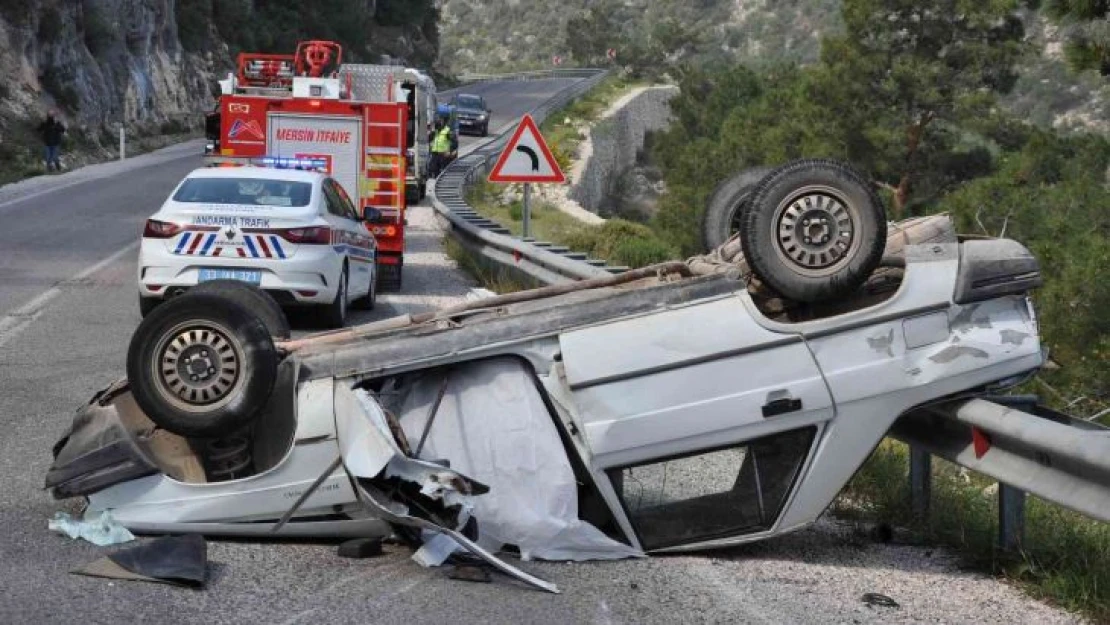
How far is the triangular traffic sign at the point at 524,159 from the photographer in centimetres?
1767

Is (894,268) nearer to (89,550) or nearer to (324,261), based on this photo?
(89,550)

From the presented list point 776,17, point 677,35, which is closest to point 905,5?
point 677,35

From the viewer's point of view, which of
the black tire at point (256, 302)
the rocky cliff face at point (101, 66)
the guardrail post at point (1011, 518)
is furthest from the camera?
the rocky cliff face at point (101, 66)

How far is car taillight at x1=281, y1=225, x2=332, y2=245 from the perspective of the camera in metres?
13.9

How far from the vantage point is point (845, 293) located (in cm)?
692

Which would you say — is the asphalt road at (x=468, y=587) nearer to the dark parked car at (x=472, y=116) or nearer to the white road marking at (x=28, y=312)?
the white road marking at (x=28, y=312)

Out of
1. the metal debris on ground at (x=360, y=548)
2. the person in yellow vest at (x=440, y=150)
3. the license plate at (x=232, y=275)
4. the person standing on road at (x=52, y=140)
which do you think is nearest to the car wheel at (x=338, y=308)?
the license plate at (x=232, y=275)

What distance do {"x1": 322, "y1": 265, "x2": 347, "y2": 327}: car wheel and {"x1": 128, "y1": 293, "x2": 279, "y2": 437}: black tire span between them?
23.9ft

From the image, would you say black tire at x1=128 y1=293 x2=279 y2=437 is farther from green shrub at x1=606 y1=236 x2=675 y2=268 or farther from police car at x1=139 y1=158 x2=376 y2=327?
green shrub at x1=606 y1=236 x2=675 y2=268

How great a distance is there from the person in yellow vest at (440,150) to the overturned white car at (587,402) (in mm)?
34960

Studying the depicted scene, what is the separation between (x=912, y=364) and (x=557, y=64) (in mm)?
152705

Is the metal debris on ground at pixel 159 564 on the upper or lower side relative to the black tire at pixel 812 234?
lower

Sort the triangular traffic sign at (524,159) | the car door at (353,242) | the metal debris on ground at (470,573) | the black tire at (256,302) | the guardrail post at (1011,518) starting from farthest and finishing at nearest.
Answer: the triangular traffic sign at (524,159) < the car door at (353,242) < the black tire at (256,302) < the guardrail post at (1011,518) < the metal debris on ground at (470,573)

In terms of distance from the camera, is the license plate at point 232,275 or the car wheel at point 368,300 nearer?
the license plate at point 232,275
